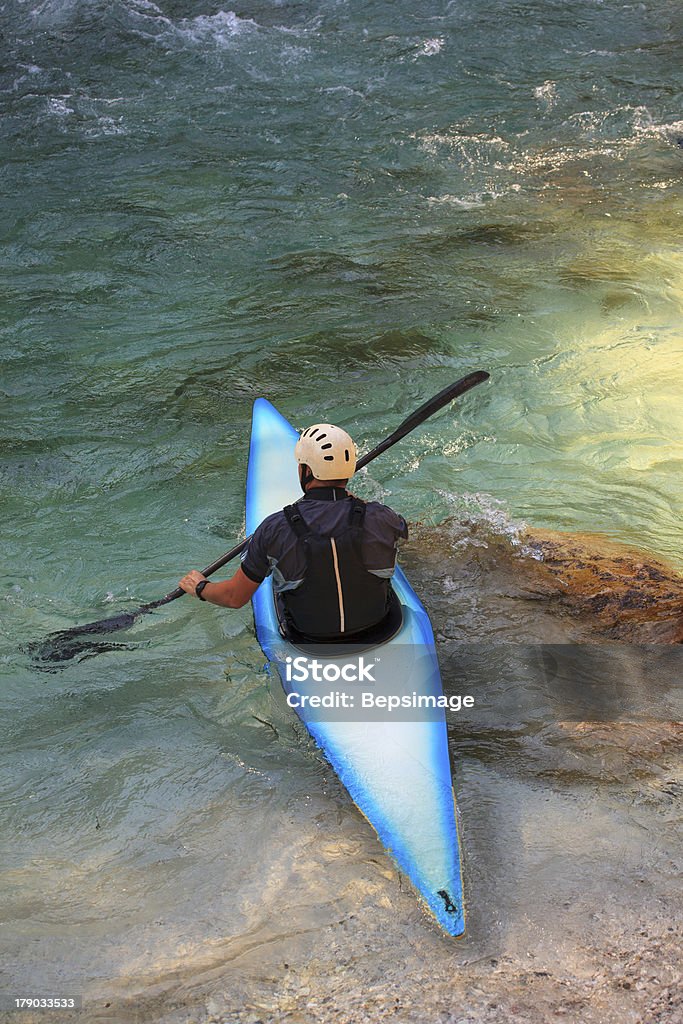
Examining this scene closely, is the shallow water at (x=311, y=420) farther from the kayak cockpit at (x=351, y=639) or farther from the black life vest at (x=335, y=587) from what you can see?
the black life vest at (x=335, y=587)

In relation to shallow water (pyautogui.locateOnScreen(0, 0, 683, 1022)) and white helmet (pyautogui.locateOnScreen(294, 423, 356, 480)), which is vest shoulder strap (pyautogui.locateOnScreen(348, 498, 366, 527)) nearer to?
white helmet (pyautogui.locateOnScreen(294, 423, 356, 480))

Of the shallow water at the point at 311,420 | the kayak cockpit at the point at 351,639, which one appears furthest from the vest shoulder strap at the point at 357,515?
the shallow water at the point at 311,420

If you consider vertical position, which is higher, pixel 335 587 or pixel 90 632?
pixel 335 587

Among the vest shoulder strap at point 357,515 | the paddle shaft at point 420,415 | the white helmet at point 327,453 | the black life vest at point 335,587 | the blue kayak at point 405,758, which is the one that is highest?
the white helmet at point 327,453

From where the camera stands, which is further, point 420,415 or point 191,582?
point 420,415

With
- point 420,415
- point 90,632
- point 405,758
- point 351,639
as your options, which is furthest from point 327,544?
point 420,415

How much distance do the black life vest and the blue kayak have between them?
0.47ft

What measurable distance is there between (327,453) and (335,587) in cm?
50

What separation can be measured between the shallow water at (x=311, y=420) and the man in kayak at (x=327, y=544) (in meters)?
0.62

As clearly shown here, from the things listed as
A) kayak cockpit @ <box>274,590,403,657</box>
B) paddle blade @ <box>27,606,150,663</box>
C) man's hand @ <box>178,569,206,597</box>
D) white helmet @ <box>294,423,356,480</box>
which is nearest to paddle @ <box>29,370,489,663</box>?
paddle blade @ <box>27,606,150,663</box>

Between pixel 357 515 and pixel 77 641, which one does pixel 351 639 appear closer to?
pixel 357 515

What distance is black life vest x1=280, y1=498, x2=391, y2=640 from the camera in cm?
321

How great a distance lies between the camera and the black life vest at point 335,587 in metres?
3.21

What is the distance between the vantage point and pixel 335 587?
3318 mm
